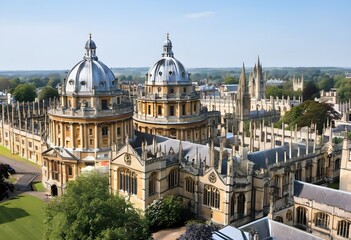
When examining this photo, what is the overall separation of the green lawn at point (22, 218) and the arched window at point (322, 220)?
26947 mm

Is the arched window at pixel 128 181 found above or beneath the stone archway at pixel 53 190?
above

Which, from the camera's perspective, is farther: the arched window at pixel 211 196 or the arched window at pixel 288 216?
the arched window at pixel 288 216

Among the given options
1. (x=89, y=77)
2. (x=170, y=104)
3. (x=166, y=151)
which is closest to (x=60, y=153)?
(x=89, y=77)

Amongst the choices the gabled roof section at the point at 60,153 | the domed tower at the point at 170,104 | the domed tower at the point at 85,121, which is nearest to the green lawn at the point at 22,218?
the domed tower at the point at 85,121

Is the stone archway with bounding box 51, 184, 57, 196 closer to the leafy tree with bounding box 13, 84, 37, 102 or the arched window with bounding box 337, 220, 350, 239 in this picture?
the arched window with bounding box 337, 220, 350, 239

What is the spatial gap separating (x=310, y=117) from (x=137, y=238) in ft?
191

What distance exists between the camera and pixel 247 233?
98.8 feet

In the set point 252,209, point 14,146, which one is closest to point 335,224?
point 252,209

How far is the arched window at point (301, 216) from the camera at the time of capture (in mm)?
37906

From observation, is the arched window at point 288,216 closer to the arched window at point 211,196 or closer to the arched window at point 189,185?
the arched window at point 211,196

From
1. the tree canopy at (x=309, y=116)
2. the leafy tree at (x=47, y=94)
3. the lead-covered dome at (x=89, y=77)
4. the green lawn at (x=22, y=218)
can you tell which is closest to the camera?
the green lawn at (x=22, y=218)

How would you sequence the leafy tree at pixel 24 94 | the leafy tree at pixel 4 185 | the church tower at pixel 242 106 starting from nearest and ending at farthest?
1. the leafy tree at pixel 4 185
2. the church tower at pixel 242 106
3. the leafy tree at pixel 24 94

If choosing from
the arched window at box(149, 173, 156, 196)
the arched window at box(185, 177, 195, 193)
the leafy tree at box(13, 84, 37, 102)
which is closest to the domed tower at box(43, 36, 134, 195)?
the arched window at box(149, 173, 156, 196)

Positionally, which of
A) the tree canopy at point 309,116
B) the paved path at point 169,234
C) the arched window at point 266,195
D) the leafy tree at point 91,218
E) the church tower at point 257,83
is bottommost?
the paved path at point 169,234
